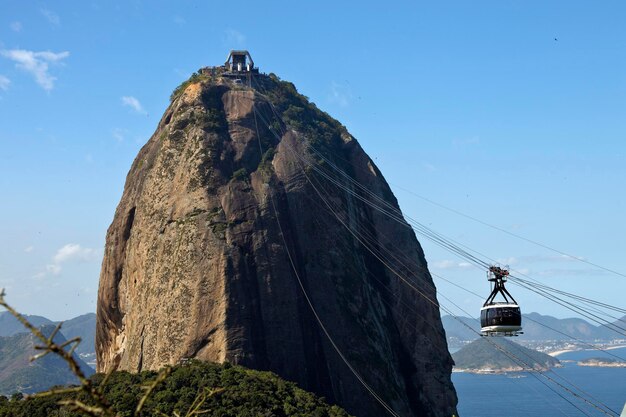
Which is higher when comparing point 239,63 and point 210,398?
point 239,63

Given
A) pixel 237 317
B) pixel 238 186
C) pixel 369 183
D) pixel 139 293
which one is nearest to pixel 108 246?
pixel 139 293

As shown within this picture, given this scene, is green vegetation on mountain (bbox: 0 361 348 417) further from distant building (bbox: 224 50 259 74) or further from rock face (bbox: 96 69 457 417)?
distant building (bbox: 224 50 259 74)

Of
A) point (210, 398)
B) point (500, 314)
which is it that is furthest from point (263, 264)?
point (500, 314)

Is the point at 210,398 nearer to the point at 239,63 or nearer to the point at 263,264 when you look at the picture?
the point at 263,264

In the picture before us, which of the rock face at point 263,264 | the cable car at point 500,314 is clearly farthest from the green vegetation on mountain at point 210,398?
the cable car at point 500,314

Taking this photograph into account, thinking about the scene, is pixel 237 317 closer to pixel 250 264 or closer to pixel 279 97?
pixel 250 264

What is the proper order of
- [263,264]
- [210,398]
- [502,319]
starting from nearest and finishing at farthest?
[502,319]
[210,398]
[263,264]
